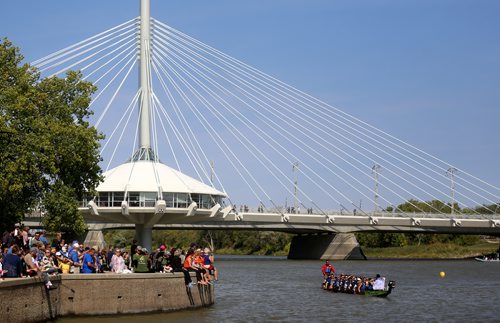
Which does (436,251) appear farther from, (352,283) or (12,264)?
(12,264)

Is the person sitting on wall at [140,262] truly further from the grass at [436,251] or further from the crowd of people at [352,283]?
the grass at [436,251]

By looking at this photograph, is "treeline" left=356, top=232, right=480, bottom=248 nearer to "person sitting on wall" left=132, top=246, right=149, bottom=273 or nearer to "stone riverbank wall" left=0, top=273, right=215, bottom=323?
"stone riverbank wall" left=0, top=273, right=215, bottom=323

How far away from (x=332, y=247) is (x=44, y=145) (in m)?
79.5

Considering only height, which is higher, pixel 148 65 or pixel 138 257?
pixel 148 65

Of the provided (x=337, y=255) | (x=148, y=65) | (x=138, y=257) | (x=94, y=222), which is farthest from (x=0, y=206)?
(x=337, y=255)

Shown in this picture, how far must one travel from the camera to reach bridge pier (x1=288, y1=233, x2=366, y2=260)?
116 m

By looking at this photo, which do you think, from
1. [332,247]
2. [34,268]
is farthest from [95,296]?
[332,247]

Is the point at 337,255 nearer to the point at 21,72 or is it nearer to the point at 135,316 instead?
the point at 21,72

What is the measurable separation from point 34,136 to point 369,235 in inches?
4312

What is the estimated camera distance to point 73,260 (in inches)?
1251

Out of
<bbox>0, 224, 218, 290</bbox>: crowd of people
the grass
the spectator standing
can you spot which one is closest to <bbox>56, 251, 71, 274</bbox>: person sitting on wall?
<bbox>0, 224, 218, 290</bbox>: crowd of people

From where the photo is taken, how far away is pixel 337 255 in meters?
116

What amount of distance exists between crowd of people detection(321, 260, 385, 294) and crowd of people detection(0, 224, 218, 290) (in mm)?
16484

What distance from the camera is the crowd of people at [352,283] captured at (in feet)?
165
